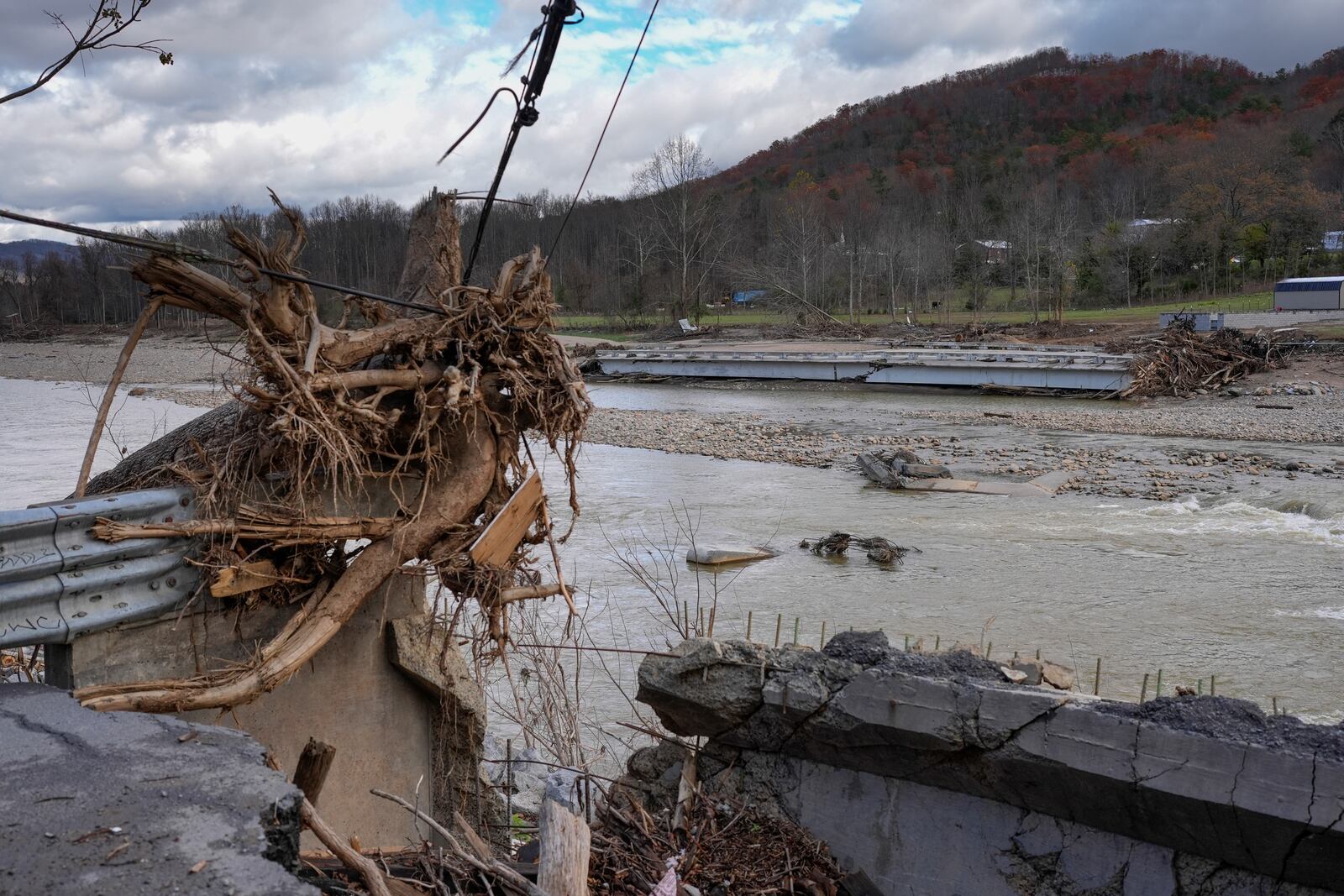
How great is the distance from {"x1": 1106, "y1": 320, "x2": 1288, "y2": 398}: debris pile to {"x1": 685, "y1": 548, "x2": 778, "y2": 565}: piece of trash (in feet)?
72.7

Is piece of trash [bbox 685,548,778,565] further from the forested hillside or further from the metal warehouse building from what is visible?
the metal warehouse building

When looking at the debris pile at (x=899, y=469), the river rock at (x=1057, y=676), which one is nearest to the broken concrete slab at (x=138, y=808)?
the river rock at (x=1057, y=676)

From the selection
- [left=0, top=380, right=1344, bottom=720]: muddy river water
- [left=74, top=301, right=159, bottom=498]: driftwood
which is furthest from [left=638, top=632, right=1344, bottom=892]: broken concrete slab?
[left=0, top=380, right=1344, bottom=720]: muddy river water

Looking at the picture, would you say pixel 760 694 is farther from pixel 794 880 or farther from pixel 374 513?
pixel 374 513

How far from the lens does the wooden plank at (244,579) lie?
4.90 m

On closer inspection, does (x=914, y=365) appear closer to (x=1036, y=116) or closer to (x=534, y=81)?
(x=534, y=81)

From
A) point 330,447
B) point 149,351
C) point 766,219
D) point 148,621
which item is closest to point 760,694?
point 330,447

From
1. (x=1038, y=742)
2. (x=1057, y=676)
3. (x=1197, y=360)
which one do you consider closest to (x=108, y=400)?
(x=1038, y=742)

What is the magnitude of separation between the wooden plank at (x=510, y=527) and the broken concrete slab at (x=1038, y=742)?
3.46ft

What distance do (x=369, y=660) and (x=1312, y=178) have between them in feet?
267

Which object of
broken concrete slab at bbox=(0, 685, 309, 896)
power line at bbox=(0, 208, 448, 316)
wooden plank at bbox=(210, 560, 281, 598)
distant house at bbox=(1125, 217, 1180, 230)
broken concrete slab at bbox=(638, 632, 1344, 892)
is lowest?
broken concrete slab at bbox=(638, 632, 1344, 892)

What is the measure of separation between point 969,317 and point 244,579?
2357 inches

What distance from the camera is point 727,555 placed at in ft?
50.3

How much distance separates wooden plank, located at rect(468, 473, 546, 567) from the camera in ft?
18.7
